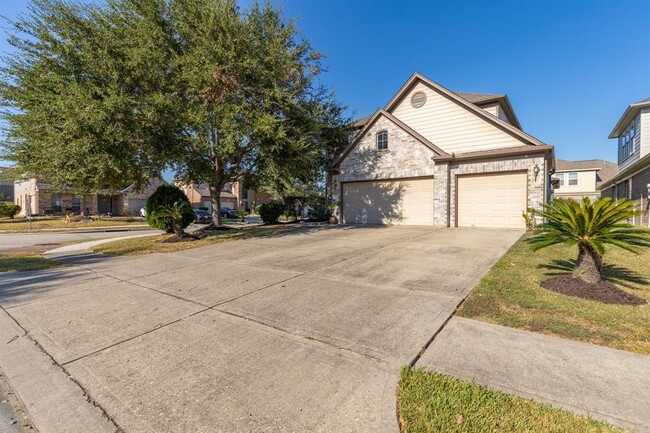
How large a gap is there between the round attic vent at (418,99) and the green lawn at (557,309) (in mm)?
12354

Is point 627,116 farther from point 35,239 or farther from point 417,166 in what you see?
point 35,239

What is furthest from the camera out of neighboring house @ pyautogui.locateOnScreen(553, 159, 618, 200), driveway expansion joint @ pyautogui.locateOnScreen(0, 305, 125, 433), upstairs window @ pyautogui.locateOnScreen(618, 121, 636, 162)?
neighboring house @ pyautogui.locateOnScreen(553, 159, 618, 200)

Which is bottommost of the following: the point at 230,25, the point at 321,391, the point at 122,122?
the point at 321,391

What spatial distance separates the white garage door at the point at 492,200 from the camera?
42.9 ft

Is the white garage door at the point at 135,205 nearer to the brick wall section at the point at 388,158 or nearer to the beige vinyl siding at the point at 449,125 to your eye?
the brick wall section at the point at 388,158

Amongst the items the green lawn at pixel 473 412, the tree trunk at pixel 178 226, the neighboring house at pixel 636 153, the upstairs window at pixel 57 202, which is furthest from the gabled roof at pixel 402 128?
the upstairs window at pixel 57 202

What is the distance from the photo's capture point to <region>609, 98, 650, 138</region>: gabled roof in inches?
653

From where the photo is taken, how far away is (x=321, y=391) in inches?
96.1

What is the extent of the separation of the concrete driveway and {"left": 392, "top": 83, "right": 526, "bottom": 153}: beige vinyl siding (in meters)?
9.25

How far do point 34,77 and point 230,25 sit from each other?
7378mm

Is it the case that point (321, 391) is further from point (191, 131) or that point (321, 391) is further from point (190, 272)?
point (191, 131)

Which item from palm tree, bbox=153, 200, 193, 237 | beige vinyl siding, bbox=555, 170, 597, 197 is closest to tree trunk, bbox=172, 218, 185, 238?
palm tree, bbox=153, 200, 193, 237

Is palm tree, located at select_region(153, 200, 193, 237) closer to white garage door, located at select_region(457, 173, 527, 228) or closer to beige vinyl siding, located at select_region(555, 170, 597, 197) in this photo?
white garage door, located at select_region(457, 173, 527, 228)

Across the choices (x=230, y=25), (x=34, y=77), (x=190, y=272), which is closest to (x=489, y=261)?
(x=190, y=272)
